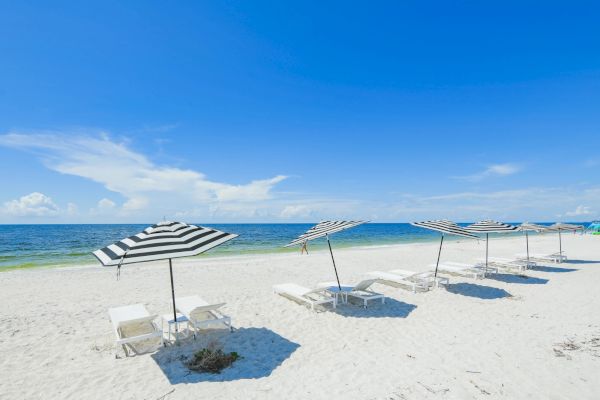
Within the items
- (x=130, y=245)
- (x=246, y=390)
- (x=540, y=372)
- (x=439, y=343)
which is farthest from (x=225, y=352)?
(x=540, y=372)

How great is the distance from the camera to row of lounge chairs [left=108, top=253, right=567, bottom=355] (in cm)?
630

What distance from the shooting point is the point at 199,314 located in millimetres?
7348

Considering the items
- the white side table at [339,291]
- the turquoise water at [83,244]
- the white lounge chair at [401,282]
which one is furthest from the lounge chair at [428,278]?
the turquoise water at [83,244]

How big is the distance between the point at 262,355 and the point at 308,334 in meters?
1.35

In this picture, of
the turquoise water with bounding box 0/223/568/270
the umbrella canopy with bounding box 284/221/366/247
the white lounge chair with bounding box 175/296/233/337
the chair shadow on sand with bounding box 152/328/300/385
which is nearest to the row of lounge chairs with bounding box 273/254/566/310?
the umbrella canopy with bounding box 284/221/366/247

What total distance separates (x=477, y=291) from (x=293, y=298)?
238 inches

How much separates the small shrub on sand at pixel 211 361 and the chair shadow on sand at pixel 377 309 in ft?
11.6

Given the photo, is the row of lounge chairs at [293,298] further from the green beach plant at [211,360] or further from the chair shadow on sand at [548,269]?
the green beach plant at [211,360]

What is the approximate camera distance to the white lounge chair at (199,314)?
6.57 m

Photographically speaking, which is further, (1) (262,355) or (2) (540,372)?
(1) (262,355)

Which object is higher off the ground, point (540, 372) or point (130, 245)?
point (130, 245)

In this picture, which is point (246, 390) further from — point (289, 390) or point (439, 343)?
point (439, 343)

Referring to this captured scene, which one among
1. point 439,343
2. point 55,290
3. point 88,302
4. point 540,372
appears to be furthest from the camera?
point 55,290

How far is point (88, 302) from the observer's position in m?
9.99
